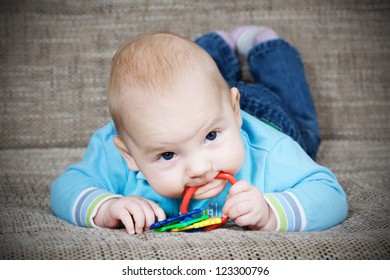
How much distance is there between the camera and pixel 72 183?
984 millimetres

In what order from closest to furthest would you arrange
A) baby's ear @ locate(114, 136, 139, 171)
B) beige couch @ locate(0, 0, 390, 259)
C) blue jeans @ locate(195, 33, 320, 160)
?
baby's ear @ locate(114, 136, 139, 171) → blue jeans @ locate(195, 33, 320, 160) → beige couch @ locate(0, 0, 390, 259)

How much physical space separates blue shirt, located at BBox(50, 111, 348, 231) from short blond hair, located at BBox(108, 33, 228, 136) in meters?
0.16

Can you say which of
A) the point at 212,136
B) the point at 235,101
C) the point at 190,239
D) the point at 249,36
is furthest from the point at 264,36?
the point at 190,239

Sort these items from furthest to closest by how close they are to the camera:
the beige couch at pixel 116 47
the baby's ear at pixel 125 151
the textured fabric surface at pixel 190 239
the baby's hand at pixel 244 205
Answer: the beige couch at pixel 116 47 < the baby's ear at pixel 125 151 < the baby's hand at pixel 244 205 < the textured fabric surface at pixel 190 239

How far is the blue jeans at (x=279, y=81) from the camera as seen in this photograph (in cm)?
129

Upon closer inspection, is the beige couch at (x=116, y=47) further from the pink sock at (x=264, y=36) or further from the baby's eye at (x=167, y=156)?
the baby's eye at (x=167, y=156)

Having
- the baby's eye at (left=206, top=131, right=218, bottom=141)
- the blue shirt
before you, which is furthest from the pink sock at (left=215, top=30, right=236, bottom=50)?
the baby's eye at (left=206, top=131, right=218, bottom=141)

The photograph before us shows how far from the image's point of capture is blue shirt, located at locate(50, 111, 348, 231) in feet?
2.82

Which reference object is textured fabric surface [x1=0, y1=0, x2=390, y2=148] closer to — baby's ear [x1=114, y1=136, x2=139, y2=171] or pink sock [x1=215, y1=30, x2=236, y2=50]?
pink sock [x1=215, y1=30, x2=236, y2=50]

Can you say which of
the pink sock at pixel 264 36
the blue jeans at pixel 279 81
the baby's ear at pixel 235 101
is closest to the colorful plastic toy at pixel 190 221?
the baby's ear at pixel 235 101

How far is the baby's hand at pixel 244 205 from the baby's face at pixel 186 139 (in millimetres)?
43
